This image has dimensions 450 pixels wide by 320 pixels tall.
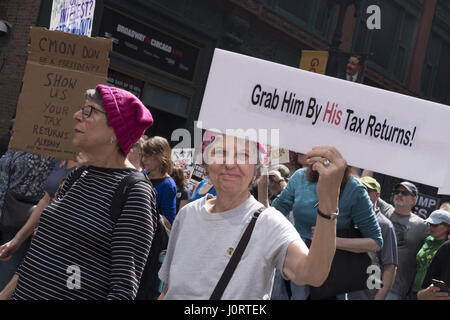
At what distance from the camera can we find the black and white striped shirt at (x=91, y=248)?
2650 millimetres

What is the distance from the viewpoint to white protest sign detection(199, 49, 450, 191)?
237 cm

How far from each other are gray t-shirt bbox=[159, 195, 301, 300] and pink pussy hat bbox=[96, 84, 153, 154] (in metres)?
0.51

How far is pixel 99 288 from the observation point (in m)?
2.67

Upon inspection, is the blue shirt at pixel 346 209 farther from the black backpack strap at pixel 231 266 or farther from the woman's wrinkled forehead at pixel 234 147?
the black backpack strap at pixel 231 266

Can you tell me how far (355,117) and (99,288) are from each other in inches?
50.6

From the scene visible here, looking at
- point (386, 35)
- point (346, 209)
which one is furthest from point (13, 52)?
point (386, 35)

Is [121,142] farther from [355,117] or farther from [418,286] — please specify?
[418,286]

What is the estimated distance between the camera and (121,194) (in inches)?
108

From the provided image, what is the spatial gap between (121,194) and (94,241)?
0.23m

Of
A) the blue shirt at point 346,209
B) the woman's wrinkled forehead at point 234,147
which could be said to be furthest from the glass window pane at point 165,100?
the woman's wrinkled forehead at point 234,147

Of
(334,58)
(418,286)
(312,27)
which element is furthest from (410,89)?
(418,286)

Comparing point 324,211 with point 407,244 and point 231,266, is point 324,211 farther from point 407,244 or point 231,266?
point 407,244

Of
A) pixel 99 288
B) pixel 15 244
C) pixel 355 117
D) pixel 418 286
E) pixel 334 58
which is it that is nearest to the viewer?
pixel 355 117

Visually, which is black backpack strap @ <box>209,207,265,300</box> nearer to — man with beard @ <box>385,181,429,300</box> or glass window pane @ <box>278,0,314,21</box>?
man with beard @ <box>385,181,429,300</box>
